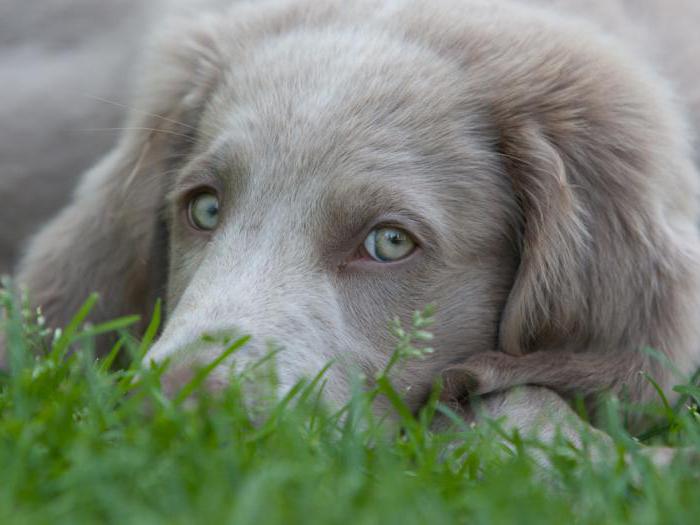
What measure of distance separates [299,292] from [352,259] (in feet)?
0.72

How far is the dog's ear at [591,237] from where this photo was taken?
332 centimetres

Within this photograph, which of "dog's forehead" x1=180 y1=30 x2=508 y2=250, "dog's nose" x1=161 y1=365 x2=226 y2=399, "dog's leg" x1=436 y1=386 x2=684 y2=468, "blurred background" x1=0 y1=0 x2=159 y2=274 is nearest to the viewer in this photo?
"dog's nose" x1=161 y1=365 x2=226 y2=399

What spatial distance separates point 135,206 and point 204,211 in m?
0.47

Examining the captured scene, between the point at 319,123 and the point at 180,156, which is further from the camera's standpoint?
the point at 180,156

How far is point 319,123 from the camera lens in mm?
3297

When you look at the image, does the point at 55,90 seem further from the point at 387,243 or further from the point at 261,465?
the point at 261,465

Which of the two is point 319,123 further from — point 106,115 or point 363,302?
point 106,115

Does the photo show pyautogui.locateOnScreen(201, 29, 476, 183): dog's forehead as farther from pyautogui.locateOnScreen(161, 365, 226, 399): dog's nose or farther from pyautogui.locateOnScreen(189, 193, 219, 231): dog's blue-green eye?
pyautogui.locateOnScreen(161, 365, 226, 399): dog's nose

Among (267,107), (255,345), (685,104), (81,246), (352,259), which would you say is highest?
(685,104)

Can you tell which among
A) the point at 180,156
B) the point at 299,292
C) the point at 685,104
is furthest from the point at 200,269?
the point at 685,104

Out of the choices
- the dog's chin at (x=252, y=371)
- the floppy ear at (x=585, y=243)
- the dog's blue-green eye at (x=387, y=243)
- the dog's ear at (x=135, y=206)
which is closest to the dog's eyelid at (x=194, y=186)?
the dog's ear at (x=135, y=206)

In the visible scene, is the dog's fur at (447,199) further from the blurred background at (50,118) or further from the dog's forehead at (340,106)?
the blurred background at (50,118)

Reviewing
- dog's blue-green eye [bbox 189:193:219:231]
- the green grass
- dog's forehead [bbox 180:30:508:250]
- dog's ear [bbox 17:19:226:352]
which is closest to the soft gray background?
dog's ear [bbox 17:19:226:352]

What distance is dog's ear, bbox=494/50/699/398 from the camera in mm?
3324
